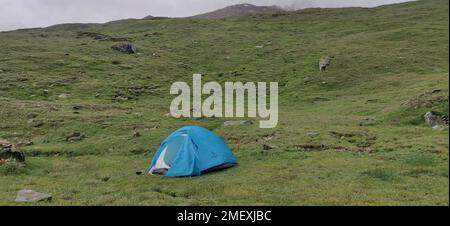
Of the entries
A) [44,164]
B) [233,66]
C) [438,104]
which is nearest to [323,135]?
[438,104]

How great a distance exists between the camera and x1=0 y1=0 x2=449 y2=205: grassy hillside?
19656mm

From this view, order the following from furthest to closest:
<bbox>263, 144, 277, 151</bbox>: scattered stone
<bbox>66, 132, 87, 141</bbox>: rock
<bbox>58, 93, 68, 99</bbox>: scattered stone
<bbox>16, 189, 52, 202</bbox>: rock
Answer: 1. <bbox>58, 93, 68, 99</bbox>: scattered stone
2. <bbox>66, 132, 87, 141</bbox>: rock
3. <bbox>263, 144, 277, 151</bbox>: scattered stone
4. <bbox>16, 189, 52, 202</bbox>: rock

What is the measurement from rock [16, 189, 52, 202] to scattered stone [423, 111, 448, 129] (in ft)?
77.9

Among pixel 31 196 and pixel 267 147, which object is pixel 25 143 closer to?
pixel 31 196

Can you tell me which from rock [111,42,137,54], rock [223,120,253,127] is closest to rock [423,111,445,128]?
rock [223,120,253,127]

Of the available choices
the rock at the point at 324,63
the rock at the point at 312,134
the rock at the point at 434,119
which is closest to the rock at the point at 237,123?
the rock at the point at 312,134

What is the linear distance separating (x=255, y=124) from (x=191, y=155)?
12.2 meters

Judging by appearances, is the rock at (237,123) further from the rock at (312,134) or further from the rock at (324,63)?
the rock at (324,63)

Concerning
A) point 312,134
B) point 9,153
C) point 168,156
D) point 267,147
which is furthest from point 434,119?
point 9,153

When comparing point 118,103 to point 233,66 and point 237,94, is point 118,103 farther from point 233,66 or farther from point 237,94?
point 233,66

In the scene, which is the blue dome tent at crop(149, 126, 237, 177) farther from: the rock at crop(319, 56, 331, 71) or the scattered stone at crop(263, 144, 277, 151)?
the rock at crop(319, 56, 331, 71)

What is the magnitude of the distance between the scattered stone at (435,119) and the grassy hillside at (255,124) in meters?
0.84

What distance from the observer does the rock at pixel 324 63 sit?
61.5m

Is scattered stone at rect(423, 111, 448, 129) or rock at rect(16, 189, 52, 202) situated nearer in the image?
rock at rect(16, 189, 52, 202)
